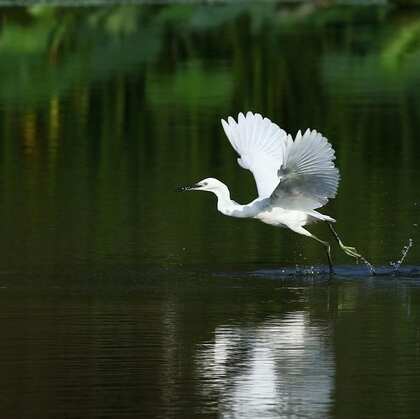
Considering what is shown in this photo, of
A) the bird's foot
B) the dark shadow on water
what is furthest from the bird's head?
the bird's foot

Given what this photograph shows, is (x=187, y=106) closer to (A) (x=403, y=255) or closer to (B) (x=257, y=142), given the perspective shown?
(B) (x=257, y=142)

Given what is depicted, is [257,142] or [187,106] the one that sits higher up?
[187,106]

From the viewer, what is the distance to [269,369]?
10.7 m

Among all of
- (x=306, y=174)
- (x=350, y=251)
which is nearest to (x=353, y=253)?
(x=350, y=251)

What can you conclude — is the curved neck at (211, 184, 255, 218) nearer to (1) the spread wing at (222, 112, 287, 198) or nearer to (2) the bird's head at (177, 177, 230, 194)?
(2) the bird's head at (177, 177, 230, 194)

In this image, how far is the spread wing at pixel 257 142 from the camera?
16.0 meters

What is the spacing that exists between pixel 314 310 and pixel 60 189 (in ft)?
21.4

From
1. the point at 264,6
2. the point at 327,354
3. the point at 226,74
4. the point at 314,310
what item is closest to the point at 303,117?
the point at 226,74

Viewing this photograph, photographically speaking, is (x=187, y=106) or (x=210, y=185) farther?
(x=187, y=106)

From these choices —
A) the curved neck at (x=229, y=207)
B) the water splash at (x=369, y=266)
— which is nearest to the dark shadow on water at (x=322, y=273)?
the water splash at (x=369, y=266)

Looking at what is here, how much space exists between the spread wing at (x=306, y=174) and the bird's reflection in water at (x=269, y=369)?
1.88 metres

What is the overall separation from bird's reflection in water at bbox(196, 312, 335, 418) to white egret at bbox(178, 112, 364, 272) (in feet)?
6.34

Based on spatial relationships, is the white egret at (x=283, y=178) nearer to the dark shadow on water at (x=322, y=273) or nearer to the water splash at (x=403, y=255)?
the dark shadow on water at (x=322, y=273)

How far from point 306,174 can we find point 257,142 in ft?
5.84
